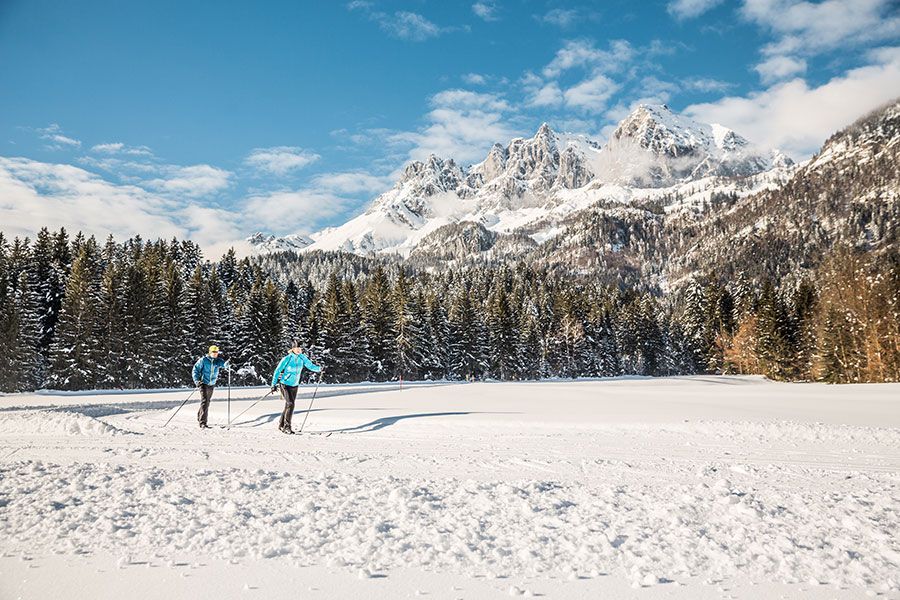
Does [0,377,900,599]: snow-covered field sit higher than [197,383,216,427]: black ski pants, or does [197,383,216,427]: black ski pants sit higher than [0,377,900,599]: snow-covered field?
[197,383,216,427]: black ski pants

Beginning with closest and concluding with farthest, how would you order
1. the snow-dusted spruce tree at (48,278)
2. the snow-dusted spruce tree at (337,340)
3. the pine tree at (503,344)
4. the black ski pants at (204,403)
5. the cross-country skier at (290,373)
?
1. the cross-country skier at (290,373)
2. the black ski pants at (204,403)
3. the snow-dusted spruce tree at (48,278)
4. the snow-dusted spruce tree at (337,340)
5. the pine tree at (503,344)

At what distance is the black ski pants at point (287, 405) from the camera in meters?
13.7

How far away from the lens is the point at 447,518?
587cm

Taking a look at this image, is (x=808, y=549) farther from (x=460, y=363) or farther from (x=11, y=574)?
(x=460, y=363)

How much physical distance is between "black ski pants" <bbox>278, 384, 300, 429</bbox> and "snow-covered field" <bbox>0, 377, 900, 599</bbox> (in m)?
1.97

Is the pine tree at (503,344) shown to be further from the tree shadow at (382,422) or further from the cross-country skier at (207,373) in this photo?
the cross-country skier at (207,373)

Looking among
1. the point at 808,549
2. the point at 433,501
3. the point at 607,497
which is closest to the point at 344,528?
the point at 433,501

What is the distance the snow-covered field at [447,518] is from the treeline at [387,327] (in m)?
37.3

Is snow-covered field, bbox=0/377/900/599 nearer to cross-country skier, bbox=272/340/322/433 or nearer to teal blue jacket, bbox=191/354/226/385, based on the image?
cross-country skier, bbox=272/340/322/433

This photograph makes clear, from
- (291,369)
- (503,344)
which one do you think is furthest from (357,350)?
(291,369)

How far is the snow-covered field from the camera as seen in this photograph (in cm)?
443

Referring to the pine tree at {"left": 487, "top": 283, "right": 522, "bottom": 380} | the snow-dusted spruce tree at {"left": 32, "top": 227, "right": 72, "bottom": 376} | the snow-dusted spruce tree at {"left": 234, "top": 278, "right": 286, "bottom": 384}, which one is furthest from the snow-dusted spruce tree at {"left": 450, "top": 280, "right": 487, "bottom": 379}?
the snow-dusted spruce tree at {"left": 32, "top": 227, "right": 72, "bottom": 376}

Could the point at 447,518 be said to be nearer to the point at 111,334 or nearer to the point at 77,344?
the point at 77,344

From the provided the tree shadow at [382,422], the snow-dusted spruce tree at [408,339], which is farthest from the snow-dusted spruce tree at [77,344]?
the tree shadow at [382,422]
